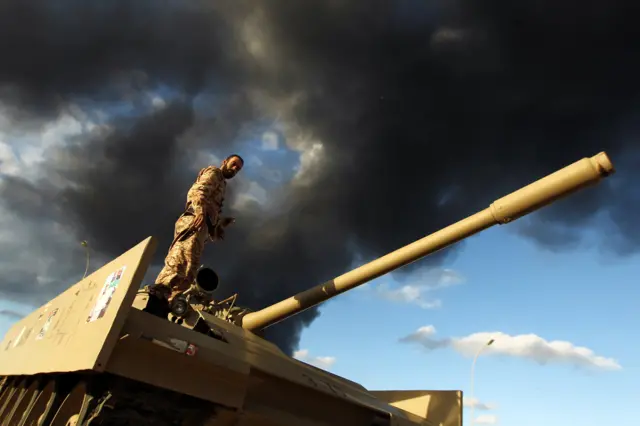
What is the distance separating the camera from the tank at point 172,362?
515cm

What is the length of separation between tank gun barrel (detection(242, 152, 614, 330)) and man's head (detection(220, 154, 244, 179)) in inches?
103

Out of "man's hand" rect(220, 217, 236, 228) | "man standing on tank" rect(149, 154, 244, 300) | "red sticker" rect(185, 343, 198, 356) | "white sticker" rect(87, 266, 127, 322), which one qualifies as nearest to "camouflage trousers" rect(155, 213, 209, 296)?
"man standing on tank" rect(149, 154, 244, 300)

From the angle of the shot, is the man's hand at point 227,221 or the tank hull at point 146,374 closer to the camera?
the tank hull at point 146,374

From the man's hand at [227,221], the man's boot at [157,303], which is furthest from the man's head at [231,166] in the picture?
the man's boot at [157,303]

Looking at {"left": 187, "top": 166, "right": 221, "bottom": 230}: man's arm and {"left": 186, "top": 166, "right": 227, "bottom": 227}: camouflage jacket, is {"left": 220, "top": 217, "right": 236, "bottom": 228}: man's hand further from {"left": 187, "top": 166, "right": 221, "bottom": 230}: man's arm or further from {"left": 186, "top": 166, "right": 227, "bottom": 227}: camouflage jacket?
{"left": 187, "top": 166, "right": 221, "bottom": 230}: man's arm

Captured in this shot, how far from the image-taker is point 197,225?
891 cm

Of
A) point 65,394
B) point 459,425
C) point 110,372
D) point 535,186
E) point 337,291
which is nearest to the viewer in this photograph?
point 110,372

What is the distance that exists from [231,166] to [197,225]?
1374 millimetres

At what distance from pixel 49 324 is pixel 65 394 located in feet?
5.38

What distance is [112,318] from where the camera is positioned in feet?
16.5

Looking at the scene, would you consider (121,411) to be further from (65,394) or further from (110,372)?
(65,394)

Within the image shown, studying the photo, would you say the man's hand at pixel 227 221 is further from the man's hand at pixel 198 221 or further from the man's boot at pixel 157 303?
the man's boot at pixel 157 303

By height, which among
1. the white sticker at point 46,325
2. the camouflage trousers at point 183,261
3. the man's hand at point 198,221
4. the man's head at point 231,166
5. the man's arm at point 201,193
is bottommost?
the white sticker at point 46,325

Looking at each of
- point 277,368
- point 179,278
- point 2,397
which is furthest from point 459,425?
point 2,397
